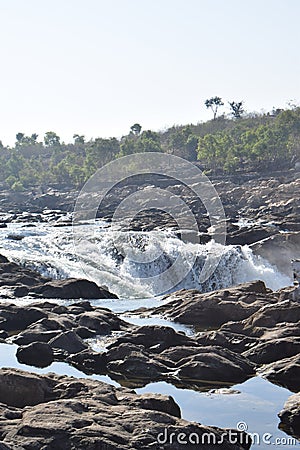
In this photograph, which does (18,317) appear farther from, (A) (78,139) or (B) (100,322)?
(A) (78,139)

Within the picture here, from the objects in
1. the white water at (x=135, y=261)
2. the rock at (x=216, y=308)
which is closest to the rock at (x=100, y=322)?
the rock at (x=216, y=308)

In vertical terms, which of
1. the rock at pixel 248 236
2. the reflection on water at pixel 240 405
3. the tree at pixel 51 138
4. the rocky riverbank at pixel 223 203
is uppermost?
the tree at pixel 51 138

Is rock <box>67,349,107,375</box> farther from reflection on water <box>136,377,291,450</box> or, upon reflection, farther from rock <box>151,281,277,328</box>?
rock <box>151,281,277,328</box>

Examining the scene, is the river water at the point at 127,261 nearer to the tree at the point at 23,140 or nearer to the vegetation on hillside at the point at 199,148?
the vegetation on hillside at the point at 199,148

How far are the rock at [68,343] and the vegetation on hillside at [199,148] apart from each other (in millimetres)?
69260

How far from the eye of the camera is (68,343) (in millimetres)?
15055

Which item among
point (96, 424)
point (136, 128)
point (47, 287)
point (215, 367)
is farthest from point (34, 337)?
point (136, 128)

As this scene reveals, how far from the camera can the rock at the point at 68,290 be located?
2336cm

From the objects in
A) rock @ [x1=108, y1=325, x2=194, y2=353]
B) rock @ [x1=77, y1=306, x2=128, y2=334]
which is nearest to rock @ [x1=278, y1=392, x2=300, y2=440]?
rock @ [x1=108, y1=325, x2=194, y2=353]

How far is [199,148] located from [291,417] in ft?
265

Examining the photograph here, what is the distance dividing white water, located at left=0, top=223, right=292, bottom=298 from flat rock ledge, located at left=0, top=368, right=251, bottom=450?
1796 centimetres

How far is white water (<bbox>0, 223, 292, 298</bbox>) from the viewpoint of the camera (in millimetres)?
30891

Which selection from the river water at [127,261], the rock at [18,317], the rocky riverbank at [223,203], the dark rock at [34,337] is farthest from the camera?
the rocky riverbank at [223,203]

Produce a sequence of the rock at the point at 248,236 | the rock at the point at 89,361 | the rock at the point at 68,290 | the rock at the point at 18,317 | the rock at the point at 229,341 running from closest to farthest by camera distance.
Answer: the rock at the point at 89,361 < the rock at the point at 229,341 < the rock at the point at 18,317 < the rock at the point at 68,290 < the rock at the point at 248,236
